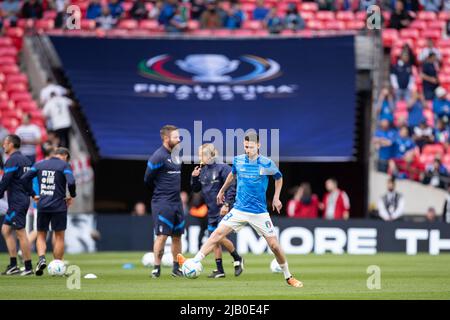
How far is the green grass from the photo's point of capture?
50.1ft

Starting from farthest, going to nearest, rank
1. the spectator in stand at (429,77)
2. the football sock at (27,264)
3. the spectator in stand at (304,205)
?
the spectator in stand at (429,77) < the spectator in stand at (304,205) < the football sock at (27,264)

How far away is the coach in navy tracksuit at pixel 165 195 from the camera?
1842 centimetres

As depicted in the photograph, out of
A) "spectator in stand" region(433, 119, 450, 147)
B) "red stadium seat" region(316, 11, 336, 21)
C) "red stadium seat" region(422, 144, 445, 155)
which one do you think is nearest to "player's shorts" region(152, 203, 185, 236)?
"red stadium seat" region(422, 144, 445, 155)

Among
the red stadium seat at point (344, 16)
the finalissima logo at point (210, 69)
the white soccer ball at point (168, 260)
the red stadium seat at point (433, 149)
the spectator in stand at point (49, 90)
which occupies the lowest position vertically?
the white soccer ball at point (168, 260)

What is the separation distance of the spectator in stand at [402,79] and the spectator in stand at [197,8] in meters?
6.22

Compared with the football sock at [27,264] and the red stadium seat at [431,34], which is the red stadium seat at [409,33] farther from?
the football sock at [27,264]

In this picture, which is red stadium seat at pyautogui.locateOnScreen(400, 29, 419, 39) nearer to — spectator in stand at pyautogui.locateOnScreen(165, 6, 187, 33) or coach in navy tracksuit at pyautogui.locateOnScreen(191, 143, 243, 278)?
spectator in stand at pyautogui.locateOnScreen(165, 6, 187, 33)

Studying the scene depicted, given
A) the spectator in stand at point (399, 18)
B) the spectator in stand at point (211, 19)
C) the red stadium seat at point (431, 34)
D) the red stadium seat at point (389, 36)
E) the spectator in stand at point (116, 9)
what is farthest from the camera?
the red stadium seat at point (431, 34)

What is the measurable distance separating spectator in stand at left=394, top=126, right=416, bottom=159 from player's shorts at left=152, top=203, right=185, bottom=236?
12961mm

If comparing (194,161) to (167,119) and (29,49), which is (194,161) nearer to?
(167,119)

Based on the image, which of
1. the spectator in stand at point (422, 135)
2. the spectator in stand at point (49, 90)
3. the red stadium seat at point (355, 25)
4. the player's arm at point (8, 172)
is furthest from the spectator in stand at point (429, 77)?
the player's arm at point (8, 172)

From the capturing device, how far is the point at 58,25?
107 feet

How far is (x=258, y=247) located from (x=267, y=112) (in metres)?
4.25
